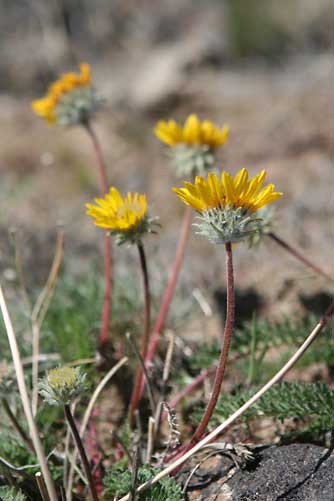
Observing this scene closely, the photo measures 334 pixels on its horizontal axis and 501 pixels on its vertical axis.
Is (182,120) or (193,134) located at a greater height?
(182,120)

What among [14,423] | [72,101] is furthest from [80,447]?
[72,101]

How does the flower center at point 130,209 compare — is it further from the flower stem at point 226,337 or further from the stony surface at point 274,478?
the stony surface at point 274,478

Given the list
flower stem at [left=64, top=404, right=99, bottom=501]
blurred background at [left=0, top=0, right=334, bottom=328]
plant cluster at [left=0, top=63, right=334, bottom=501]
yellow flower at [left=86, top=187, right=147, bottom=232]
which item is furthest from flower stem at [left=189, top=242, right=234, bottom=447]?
blurred background at [left=0, top=0, right=334, bottom=328]

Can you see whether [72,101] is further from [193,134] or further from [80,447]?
[80,447]

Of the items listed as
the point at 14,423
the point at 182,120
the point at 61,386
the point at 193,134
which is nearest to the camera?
the point at 61,386

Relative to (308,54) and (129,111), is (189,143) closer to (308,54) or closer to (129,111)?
(129,111)

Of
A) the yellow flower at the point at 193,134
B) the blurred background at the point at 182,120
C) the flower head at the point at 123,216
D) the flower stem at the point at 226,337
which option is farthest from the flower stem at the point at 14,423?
the yellow flower at the point at 193,134

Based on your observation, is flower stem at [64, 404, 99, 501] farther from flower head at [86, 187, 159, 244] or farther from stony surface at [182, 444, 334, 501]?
flower head at [86, 187, 159, 244]
